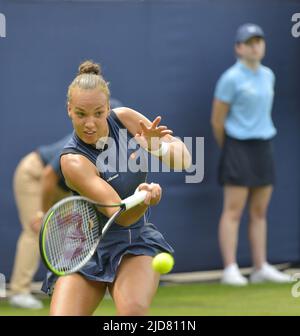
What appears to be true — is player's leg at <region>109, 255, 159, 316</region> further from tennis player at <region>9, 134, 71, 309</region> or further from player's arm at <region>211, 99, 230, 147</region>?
player's arm at <region>211, 99, 230, 147</region>

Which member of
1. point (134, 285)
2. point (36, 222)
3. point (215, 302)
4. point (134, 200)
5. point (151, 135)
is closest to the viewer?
point (134, 200)

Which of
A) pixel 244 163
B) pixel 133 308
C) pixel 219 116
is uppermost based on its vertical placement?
pixel 219 116

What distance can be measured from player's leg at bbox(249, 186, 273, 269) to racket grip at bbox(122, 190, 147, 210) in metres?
3.79

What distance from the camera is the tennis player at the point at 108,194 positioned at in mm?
4594

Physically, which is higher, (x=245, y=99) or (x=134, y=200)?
(x=245, y=99)

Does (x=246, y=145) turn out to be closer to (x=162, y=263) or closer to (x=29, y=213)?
(x=29, y=213)

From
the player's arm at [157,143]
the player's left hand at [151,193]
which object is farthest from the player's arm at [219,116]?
the player's left hand at [151,193]

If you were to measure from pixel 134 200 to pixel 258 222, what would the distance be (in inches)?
152

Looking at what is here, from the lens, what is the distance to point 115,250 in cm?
473

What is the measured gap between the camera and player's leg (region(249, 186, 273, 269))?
8.23 metres

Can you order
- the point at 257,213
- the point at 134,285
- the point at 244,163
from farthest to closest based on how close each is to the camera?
the point at 257,213 → the point at 244,163 → the point at 134,285

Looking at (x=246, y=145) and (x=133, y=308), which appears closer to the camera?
(x=133, y=308)

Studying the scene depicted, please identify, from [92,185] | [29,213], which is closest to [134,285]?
[92,185]

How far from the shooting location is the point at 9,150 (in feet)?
24.9
